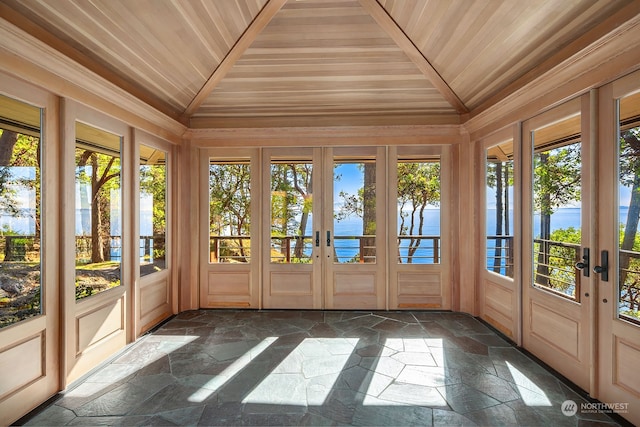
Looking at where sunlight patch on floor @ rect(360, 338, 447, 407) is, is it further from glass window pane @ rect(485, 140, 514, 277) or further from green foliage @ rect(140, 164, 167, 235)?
green foliage @ rect(140, 164, 167, 235)

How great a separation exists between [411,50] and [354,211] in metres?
2.17

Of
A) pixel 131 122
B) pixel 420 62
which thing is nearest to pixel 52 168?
pixel 131 122

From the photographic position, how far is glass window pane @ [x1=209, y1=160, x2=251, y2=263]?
14.8ft

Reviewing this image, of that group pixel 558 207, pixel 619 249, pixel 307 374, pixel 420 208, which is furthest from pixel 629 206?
pixel 307 374

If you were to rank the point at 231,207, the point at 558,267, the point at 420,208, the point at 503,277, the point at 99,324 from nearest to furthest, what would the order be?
the point at 558,267
the point at 99,324
the point at 503,277
the point at 420,208
the point at 231,207

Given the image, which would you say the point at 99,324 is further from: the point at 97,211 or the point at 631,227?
the point at 631,227

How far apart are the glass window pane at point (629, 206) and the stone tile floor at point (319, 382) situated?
0.90m

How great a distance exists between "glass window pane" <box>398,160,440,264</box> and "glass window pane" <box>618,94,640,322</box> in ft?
7.33

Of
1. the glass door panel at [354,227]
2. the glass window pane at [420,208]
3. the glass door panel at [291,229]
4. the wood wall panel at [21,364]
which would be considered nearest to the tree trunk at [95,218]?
the wood wall panel at [21,364]

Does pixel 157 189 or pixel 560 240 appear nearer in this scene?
pixel 560 240

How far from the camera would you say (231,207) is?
4508 millimetres

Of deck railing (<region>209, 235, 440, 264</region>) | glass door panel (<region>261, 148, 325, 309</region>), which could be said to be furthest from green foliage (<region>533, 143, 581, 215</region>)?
glass door panel (<region>261, 148, 325, 309</region>)

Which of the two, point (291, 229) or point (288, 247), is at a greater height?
point (291, 229)

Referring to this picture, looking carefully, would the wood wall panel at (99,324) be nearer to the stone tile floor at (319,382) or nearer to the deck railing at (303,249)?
the stone tile floor at (319,382)
